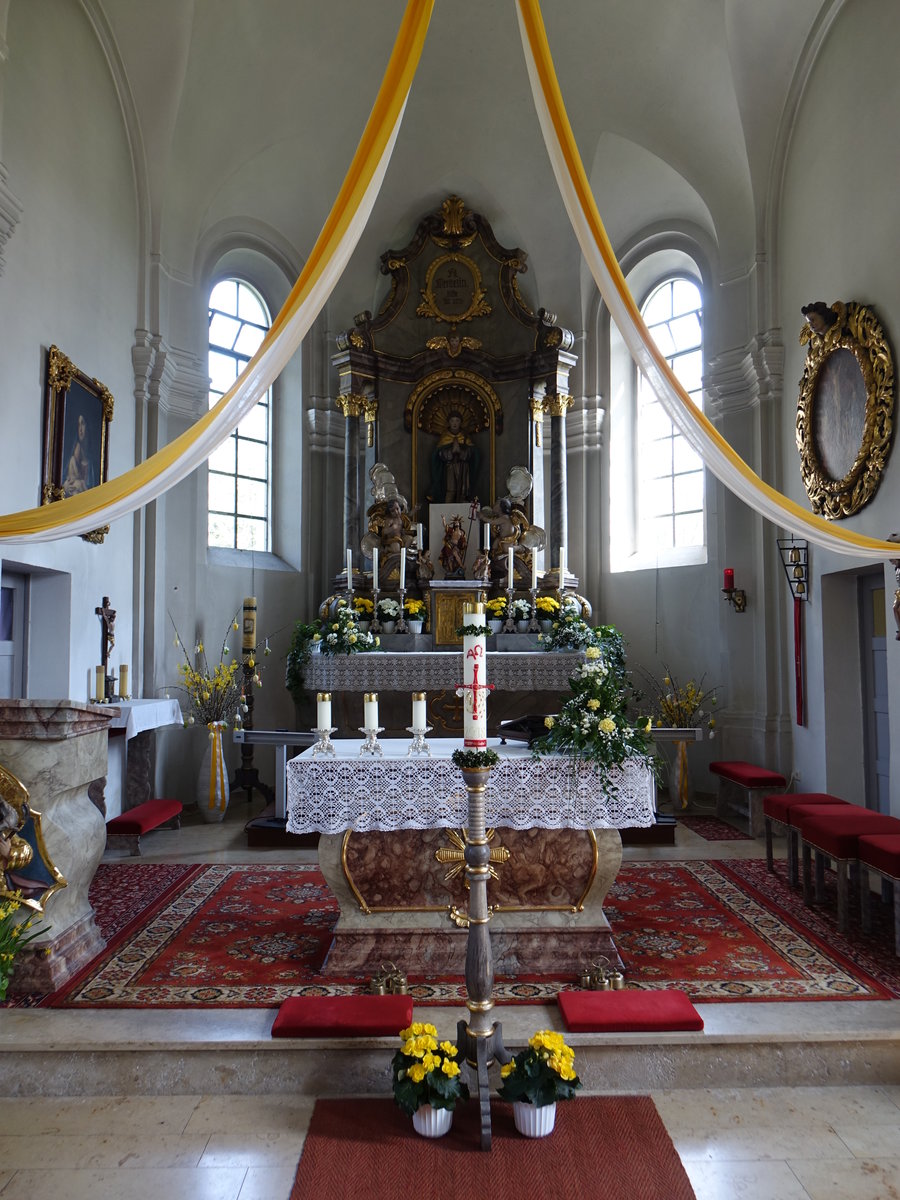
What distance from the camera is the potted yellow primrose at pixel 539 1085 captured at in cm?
348

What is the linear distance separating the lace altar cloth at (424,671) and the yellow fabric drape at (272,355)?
4.43m

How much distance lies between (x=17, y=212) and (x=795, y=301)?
672cm

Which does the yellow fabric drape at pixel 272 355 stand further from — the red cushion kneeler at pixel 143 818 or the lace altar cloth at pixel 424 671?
the lace altar cloth at pixel 424 671

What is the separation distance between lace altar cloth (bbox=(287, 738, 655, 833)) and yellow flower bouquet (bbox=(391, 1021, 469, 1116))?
1362 millimetres

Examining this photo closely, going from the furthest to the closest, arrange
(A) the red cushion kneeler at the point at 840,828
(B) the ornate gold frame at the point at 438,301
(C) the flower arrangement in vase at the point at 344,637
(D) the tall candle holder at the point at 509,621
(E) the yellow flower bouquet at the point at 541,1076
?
(B) the ornate gold frame at the point at 438,301 < (D) the tall candle holder at the point at 509,621 < (C) the flower arrangement in vase at the point at 344,637 < (A) the red cushion kneeler at the point at 840,828 < (E) the yellow flower bouquet at the point at 541,1076

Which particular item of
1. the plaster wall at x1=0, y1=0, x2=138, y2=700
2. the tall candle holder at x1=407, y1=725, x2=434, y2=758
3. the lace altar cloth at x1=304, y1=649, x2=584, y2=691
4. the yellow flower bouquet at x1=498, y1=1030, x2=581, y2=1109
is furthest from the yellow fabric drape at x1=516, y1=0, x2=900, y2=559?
the lace altar cloth at x1=304, y1=649, x2=584, y2=691

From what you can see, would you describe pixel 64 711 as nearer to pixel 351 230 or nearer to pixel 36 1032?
pixel 36 1032

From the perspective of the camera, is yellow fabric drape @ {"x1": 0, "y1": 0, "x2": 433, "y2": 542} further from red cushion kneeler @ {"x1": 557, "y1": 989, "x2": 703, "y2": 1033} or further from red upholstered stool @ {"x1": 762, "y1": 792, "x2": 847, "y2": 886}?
red upholstered stool @ {"x1": 762, "y1": 792, "x2": 847, "y2": 886}

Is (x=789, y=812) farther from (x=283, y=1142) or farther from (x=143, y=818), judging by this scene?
(x=143, y=818)

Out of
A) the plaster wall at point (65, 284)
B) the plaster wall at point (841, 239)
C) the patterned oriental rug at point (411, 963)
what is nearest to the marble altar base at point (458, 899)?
the patterned oriental rug at point (411, 963)

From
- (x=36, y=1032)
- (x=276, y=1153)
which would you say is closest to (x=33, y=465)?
(x=36, y=1032)

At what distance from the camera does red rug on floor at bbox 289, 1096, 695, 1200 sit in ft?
10.5

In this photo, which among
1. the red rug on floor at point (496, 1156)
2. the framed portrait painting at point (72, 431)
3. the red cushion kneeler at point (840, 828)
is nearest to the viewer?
the red rug on floor at point (496, 1156)

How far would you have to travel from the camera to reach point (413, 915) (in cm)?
508
